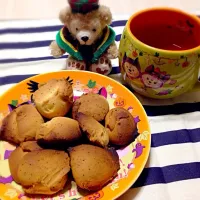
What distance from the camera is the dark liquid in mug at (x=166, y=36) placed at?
23.2 inches

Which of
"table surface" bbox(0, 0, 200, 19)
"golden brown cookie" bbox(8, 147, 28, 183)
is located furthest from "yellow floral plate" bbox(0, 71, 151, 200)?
"table surface" bbox(0, 0, 200, 19)

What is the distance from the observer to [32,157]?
436 millimetres

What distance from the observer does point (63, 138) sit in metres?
0.45

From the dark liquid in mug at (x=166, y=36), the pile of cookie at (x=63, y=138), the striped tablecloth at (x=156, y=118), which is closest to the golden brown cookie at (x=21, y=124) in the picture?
the pile of cookie at (x=63, y=138)

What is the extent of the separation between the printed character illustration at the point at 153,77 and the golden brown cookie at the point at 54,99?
0.12m

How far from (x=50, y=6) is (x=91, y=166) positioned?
1.57 feet

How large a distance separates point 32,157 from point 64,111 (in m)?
0.09

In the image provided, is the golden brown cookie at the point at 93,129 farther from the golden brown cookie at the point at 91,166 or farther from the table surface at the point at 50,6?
the table surface at the point at 50,6

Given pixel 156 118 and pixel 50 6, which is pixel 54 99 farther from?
pixel 50 6

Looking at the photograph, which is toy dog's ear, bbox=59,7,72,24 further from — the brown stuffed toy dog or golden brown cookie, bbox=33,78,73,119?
golden brown cookie, bbox=33,78,73,119

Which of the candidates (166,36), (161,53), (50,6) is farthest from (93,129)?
(50,6)

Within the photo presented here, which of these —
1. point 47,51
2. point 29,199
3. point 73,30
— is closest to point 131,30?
point 73,30

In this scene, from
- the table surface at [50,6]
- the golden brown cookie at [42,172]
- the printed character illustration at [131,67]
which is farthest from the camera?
the table surface at [50,6]

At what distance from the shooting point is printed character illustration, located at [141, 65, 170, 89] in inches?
20.4
